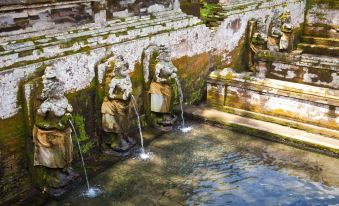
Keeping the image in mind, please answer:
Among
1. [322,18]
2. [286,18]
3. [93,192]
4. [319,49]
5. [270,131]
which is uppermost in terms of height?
[286,18]

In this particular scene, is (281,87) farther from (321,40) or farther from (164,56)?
(321,40)

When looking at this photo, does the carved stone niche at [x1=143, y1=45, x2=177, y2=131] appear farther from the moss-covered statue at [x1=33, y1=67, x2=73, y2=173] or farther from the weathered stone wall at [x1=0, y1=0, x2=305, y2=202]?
the moss-covered statue at [x1=33, y1=67, x2=73, y2=173]

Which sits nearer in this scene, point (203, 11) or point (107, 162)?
point (107, 162)

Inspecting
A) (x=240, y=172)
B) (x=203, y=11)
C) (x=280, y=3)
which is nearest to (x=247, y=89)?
(x=240, y=172)

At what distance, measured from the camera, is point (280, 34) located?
1135cm

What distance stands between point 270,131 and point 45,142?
13.6 ft

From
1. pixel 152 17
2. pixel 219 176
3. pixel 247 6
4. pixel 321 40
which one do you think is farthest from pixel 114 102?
pixel 321 40

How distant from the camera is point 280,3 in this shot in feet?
43.0

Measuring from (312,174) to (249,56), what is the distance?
6.07 m

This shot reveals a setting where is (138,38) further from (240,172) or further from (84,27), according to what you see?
(240,172)

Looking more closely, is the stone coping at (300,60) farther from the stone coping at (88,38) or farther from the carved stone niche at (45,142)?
the carved stone niche at (45,142)

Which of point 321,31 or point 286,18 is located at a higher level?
point 286,18

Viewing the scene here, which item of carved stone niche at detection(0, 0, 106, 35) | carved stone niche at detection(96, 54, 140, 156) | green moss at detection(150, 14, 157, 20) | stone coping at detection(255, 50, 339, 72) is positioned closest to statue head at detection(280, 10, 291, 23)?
stone coping at detection(255, 50, 339, 72)

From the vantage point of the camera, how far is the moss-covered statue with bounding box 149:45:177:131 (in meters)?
7.38
